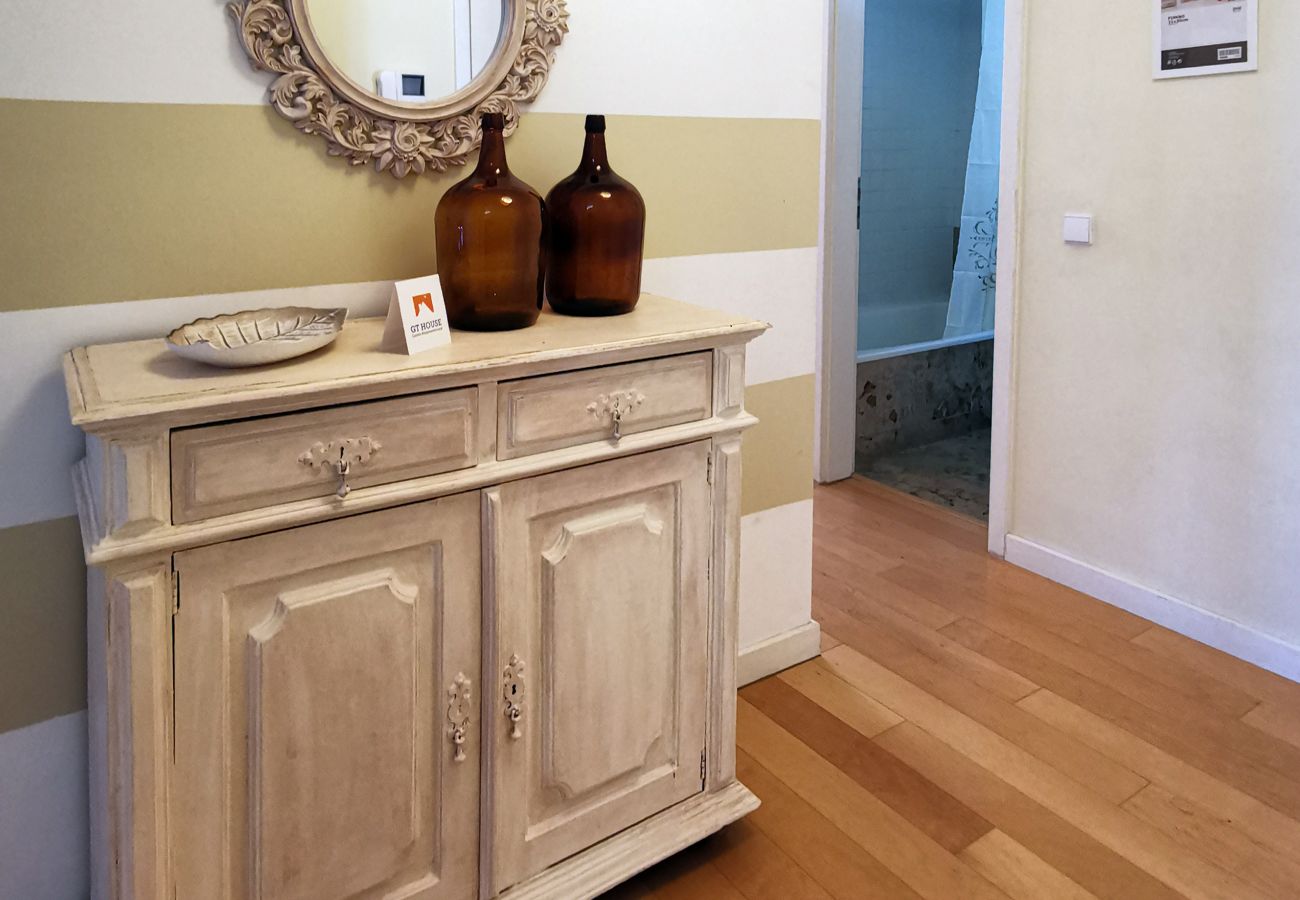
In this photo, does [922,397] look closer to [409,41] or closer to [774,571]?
[774,571]

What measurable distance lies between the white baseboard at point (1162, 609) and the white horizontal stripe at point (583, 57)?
4.89 feet

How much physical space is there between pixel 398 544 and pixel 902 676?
145 centimetres

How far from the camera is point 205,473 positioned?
1.16m

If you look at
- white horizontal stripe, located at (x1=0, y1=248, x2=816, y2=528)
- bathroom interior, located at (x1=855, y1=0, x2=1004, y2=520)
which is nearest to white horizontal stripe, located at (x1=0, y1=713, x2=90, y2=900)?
white horizontal stripe, located at (x1=0, y1=248, x2=816, y2=528)

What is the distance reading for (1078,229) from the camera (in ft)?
8.71

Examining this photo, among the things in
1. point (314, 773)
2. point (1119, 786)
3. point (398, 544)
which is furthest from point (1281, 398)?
point (314, 773)

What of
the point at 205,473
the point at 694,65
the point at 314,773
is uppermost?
the point at 694,65

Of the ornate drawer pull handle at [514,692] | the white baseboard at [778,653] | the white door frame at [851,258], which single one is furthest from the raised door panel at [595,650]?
the white door frame at [851,258]

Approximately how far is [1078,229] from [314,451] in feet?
7.19

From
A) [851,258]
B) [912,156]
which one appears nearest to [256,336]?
[851,258]

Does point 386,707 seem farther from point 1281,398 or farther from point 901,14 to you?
point 901,14

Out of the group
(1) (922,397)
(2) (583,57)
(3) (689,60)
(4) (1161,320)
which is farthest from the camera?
(1) (922,397)

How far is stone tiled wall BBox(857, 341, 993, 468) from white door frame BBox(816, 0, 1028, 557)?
0.20 meters

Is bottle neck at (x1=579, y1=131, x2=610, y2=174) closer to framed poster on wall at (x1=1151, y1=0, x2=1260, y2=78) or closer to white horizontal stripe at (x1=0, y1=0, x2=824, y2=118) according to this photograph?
white horizontal stripe at (x1=0, y1=0, x2=824, y2=118)
